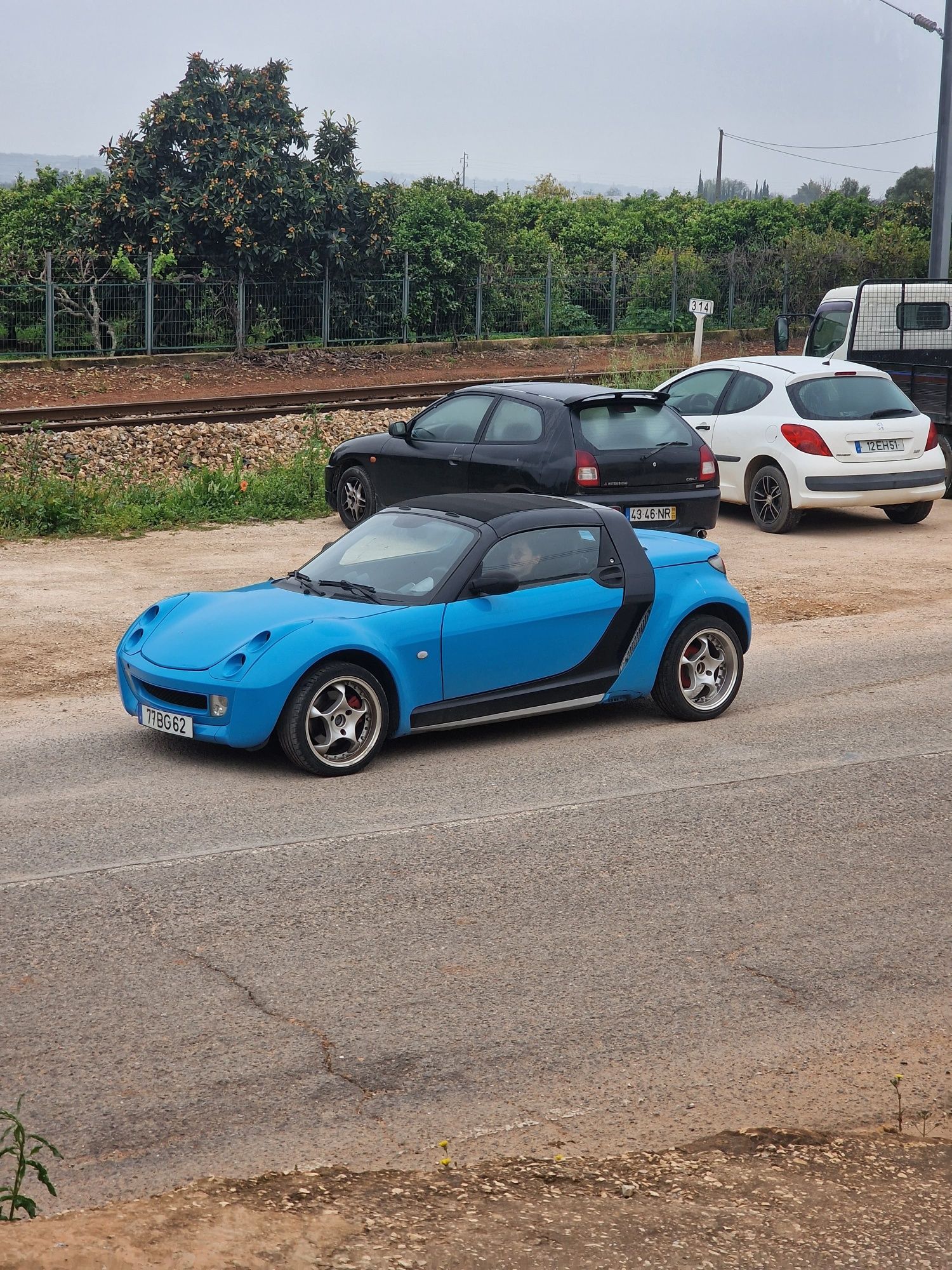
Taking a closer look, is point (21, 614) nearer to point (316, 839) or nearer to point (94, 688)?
point (94, 688)

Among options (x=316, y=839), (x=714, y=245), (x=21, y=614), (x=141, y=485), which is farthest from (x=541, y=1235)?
(x=714, y=245)

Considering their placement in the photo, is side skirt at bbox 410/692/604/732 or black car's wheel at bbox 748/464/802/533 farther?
black car's wheel at bbox 748/464/802/533

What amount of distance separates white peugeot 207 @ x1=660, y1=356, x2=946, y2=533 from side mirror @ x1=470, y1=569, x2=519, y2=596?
8.10 meters

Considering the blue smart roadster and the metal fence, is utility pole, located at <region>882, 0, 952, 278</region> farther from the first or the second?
the blue smart roadster

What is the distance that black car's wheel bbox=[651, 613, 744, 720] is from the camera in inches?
354

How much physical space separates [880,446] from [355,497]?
5475mm

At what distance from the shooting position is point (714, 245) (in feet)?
160

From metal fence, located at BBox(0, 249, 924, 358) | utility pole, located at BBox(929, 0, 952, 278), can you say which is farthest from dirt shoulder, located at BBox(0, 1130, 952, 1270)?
metal fence, located at BBox(0, 249, 924, 358)

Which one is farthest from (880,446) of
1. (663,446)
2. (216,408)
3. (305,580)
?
(216,408)

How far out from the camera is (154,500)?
56.6 feet

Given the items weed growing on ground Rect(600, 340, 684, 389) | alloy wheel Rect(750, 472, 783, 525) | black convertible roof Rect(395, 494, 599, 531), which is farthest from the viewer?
weed growing on ground Rect(600, 340, 684, 389)

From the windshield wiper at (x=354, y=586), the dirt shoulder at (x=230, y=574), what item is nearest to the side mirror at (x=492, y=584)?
the windshield wiper at (x=354, y=586)

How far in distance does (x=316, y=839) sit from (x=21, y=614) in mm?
5957

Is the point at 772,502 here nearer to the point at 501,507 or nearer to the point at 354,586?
the point at 501,507
